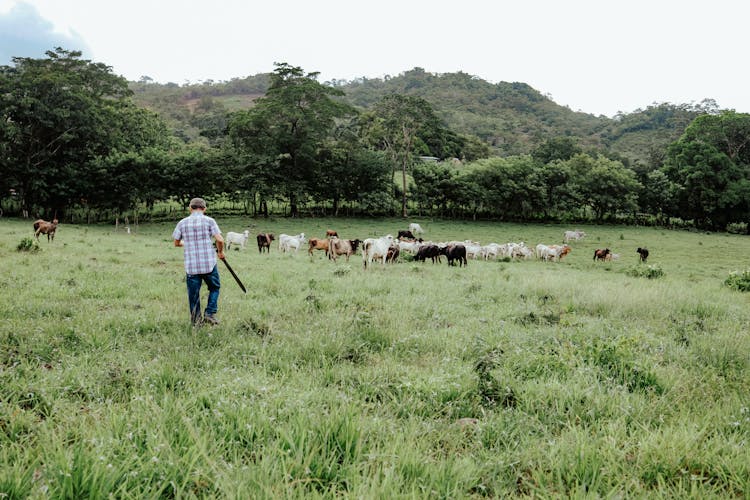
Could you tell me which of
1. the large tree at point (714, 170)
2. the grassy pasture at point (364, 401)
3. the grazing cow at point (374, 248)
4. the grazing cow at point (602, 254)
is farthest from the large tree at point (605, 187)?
the grassy pasture at point (364, 401)

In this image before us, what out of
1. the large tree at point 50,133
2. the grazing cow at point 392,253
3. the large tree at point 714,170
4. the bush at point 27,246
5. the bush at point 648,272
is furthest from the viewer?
the large tree at point 714,170

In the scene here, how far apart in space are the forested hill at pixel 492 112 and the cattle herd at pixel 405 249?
55.9m

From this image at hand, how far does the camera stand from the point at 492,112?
140125mm

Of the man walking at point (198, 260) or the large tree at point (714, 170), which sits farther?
the large tree at point (714, 170)

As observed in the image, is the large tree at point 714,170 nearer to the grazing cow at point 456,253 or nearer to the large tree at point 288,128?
the large tree at point 288,128

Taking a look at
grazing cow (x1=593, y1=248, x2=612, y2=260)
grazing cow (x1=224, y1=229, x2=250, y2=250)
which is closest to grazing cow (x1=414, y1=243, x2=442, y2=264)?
grazing cow (x1=224, y1=229, x2=250, y2=250)

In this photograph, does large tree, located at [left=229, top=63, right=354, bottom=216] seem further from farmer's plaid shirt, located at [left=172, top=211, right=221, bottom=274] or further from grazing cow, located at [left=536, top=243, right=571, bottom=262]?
farmer's plaid shirt, located at [left=172, top=211, right=221, bottom=274]

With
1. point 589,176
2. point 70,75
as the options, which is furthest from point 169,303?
point 589,176

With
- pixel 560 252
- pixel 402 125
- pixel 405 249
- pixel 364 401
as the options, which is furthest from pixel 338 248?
pixel 402 125

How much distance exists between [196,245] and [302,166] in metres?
41.7

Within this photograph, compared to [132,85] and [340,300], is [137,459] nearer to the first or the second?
[340,300]

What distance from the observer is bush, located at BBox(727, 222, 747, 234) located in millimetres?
47344

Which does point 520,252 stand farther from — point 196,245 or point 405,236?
point 196,245

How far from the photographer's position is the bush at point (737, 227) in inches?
1864
